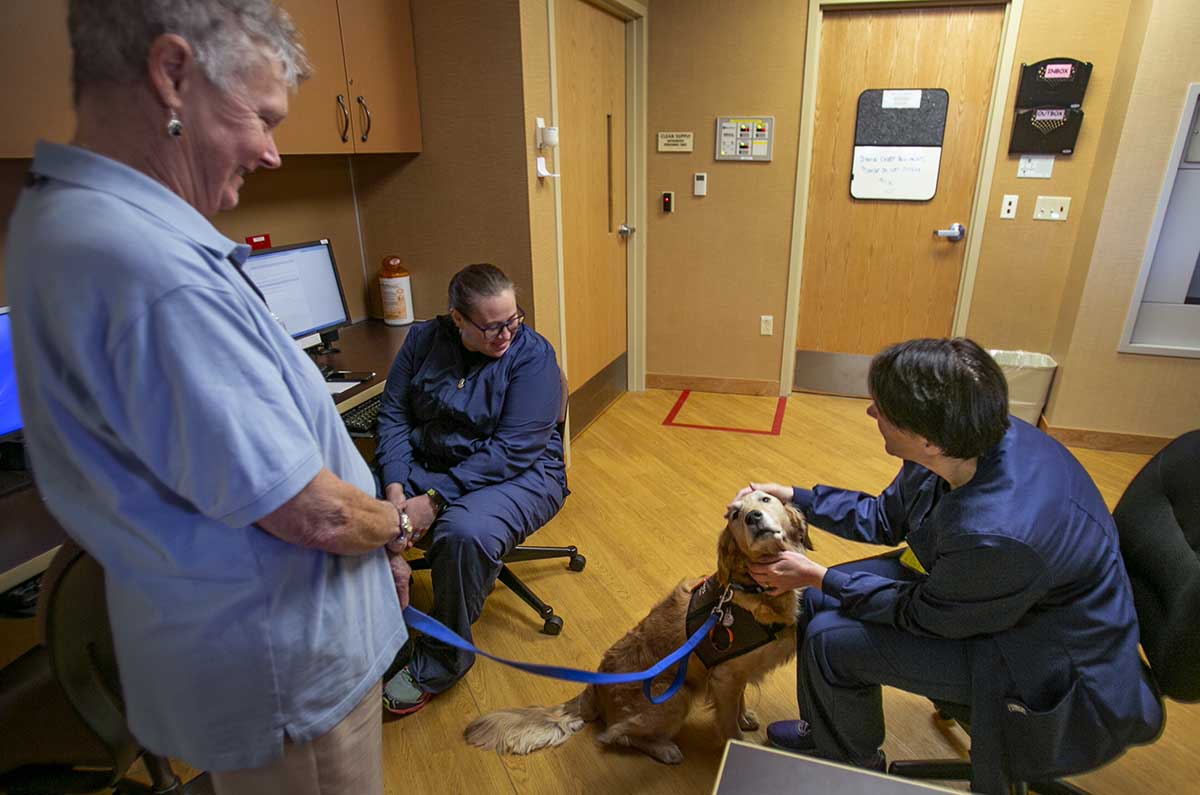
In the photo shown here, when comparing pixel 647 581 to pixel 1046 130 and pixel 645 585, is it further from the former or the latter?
pixel 1046 130

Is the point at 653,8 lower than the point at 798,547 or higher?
higher

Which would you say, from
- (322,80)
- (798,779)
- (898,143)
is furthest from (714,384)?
(798,779)

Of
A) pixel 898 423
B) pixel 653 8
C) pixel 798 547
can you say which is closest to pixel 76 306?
pixel 898 423

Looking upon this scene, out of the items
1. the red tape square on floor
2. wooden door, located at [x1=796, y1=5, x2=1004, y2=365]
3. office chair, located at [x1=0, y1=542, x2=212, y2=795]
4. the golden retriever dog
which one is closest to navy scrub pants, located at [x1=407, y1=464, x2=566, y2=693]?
the golden retriever dog

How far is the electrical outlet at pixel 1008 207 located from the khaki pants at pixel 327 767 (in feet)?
12.3

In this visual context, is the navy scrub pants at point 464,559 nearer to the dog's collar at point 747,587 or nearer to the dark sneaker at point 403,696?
the dark sneaker at point 403,696

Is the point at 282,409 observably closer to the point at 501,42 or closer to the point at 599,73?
the point at 501,42

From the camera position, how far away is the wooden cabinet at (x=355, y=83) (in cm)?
218

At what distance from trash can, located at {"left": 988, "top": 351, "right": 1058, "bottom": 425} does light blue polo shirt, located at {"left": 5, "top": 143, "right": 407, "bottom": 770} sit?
11.9ft

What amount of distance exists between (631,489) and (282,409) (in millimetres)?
2417

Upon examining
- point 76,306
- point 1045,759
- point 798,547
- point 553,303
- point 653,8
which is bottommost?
point 1045,759

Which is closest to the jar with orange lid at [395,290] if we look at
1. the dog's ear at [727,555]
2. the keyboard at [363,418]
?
the keyboard at [363,418]

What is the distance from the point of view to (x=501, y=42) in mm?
2510

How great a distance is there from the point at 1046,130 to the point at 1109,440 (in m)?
1.52
